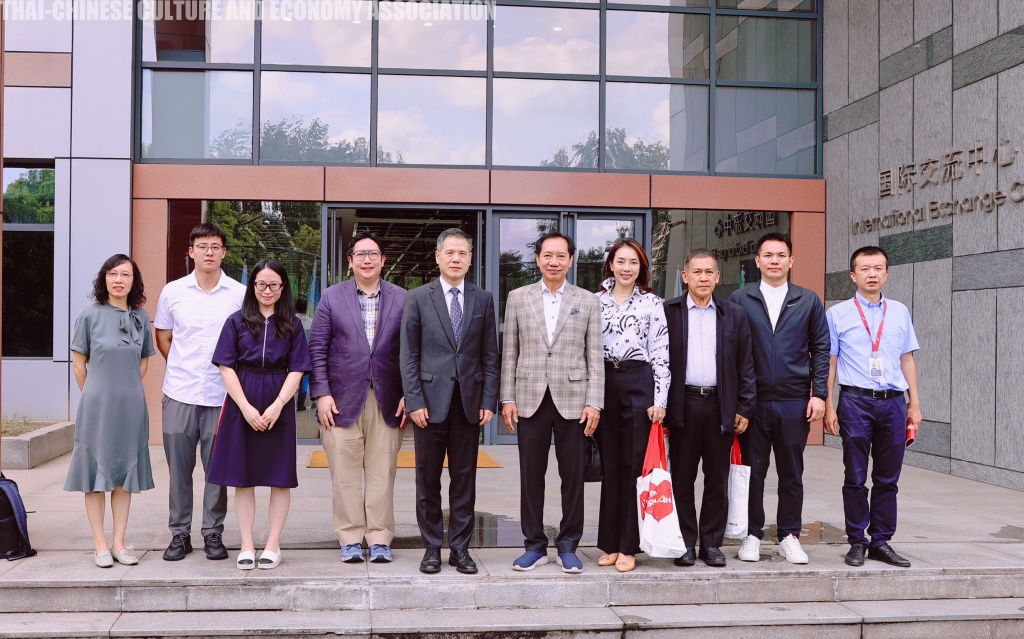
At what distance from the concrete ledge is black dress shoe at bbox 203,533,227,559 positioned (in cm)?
381

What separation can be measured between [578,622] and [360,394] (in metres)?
1.82

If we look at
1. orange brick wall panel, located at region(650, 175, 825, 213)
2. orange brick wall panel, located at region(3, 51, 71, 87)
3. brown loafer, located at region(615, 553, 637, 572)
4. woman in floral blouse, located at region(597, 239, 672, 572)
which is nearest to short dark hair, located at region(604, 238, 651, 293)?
woman in floral blouse, located at region(597, 239, 672, 572)

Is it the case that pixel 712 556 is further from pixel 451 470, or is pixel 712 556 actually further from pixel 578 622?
pixel 451 470

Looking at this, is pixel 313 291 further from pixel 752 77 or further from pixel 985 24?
pixel 985 24

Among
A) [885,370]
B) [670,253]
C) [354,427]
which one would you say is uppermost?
[670,253]

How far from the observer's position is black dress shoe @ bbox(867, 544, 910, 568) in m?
5.24

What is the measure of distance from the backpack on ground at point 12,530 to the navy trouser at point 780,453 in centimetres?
432

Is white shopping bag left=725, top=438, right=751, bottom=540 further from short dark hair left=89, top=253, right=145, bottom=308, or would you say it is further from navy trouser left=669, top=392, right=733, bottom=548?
short dark hair left=89, top=253, right=145, bottom=308

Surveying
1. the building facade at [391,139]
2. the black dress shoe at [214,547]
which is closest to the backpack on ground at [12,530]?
the black dress shoe at [214,547]

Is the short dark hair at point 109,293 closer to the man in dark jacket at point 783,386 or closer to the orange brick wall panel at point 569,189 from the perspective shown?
the man in dark jacket at point 783,386

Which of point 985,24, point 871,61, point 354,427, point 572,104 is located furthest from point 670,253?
point 354,427

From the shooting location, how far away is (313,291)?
10438 millimetres

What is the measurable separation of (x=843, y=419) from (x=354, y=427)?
118 inches

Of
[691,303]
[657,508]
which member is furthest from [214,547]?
[691,303]
